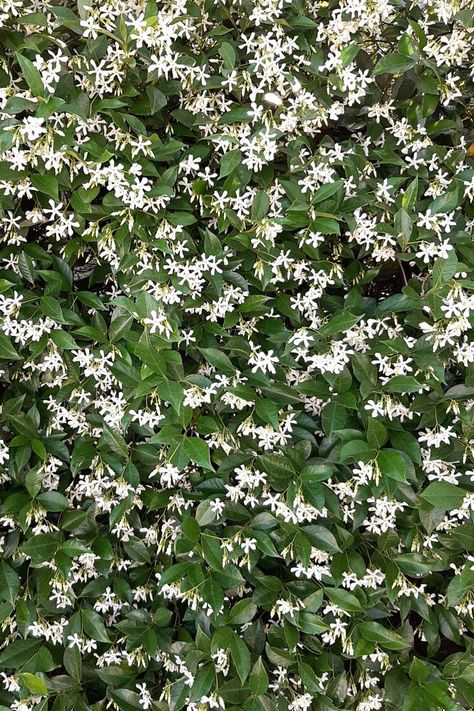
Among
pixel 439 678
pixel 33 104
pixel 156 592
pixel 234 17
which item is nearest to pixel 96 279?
pixel 33 104

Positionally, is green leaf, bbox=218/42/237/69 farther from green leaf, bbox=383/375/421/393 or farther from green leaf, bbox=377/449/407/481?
green leaf, bbox=377/449/407/481

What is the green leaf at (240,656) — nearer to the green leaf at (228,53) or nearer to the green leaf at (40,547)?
the green leaf at (40,547)

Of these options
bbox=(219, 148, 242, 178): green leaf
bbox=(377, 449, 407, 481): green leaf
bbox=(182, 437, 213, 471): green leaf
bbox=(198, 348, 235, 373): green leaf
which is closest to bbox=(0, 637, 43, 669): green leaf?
bbox=(182, 437, 213, 471): green leaf

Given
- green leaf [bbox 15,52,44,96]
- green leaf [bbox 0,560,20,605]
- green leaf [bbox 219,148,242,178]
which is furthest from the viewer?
green leaf [bbox 0,560,20,605]

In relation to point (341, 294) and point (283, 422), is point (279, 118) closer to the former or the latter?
point (341, 294)

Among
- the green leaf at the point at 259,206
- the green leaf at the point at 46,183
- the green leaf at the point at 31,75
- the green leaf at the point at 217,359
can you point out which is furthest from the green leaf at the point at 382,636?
the green leaf at the point at 31,75

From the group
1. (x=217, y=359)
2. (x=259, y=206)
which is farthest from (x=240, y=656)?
(x=259, y=206)

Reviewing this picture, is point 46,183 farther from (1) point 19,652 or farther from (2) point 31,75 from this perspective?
(1) point 19,652

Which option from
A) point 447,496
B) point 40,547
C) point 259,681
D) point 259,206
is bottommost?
point 259,681
